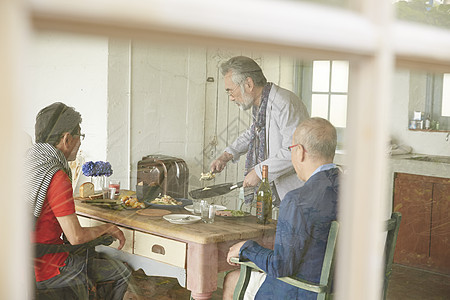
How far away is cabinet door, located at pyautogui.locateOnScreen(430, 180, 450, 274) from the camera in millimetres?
653

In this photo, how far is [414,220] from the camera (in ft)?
2.16

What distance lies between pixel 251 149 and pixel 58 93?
1.26 ft

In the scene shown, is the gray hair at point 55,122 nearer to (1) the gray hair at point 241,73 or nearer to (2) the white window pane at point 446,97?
(1) the gray hair at point 241,73

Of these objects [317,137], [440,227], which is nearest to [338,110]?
[317,137]

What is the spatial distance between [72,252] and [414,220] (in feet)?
1.45

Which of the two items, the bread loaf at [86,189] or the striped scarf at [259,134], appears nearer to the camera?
the bread loaf at [86,189]

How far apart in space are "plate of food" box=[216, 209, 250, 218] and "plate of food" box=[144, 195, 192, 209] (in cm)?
6

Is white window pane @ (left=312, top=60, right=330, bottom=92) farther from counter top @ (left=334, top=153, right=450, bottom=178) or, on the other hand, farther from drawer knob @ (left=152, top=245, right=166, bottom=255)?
drawer knob @ (left=152, top=245, right=166, bottom=255)

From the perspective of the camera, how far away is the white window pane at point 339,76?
1.31ft

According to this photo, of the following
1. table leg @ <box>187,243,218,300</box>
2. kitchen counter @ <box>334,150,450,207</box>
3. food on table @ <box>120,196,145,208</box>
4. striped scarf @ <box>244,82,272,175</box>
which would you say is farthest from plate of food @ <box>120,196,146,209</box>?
kitchen counter @ <box>334,150,450,207</box>

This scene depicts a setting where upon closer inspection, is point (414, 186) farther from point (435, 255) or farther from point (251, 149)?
point (251, 149)

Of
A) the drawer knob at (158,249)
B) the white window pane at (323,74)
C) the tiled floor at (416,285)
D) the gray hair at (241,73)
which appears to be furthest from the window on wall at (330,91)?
the drawer knob at (158,249)

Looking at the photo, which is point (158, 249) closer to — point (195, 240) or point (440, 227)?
Answer: point (195, 240)

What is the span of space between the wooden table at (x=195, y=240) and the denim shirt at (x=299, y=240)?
3cm
